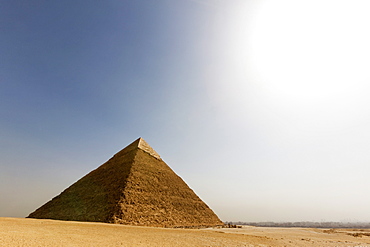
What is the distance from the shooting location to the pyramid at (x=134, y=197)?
2995cm

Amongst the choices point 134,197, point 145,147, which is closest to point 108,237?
point 134,197

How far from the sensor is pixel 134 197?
107ft

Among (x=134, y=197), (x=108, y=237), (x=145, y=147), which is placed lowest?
(x=108, y=237)

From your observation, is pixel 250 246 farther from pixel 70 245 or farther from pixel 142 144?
pixel 142 144

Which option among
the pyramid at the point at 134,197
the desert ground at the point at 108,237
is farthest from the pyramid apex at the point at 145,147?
the desert ground at the point at 108,237

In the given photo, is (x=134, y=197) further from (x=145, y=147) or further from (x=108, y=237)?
(x=108, y=237)

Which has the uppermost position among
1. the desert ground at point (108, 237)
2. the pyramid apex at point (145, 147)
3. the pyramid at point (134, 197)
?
the pyramid apex at point (145, 147)

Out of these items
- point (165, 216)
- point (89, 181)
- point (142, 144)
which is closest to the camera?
point (165, 216)

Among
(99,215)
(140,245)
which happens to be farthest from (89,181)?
(140,245)

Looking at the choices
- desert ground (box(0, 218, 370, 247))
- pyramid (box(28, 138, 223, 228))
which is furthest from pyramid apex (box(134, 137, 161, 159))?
desert ground (box(0, 218, 370, 247))

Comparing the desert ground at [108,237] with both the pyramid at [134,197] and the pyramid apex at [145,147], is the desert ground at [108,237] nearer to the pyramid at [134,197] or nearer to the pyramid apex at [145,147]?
the pyramid at [134,197]

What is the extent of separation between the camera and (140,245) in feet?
32.8

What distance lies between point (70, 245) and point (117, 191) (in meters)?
26.2

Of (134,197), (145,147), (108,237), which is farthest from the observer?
(145,147)
